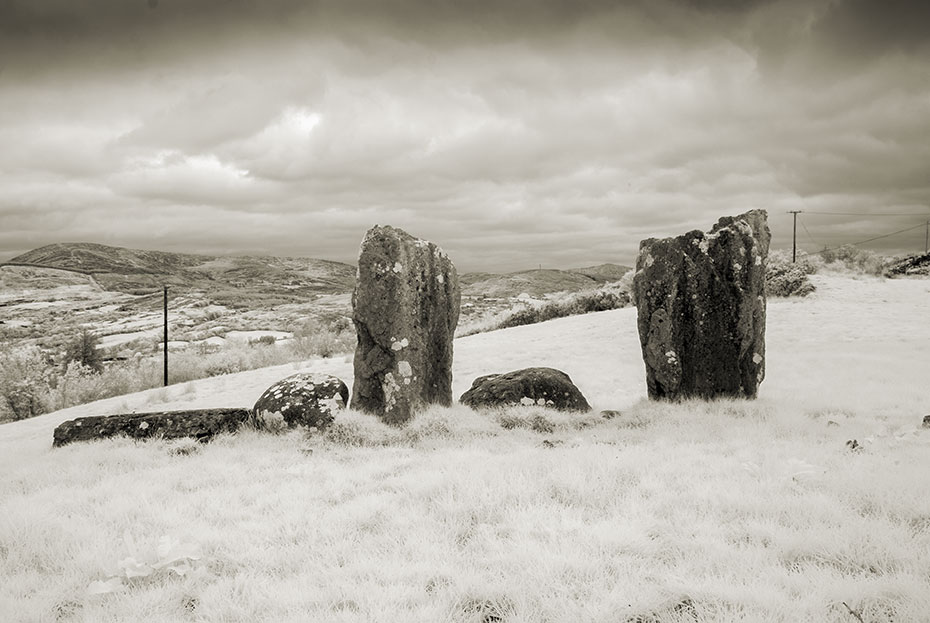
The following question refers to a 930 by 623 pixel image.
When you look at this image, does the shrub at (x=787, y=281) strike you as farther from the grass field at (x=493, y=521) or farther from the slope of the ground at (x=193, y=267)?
the slope of the ground at (x=193, y=267)

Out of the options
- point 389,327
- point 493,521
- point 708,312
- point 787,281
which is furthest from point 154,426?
point 787,281

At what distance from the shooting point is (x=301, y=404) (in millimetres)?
9344

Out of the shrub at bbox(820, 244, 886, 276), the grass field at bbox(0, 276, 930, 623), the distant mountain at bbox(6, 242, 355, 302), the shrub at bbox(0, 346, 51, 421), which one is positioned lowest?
the shrub at bbox(0, 346, 51, 421)

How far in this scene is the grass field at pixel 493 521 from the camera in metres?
3.54

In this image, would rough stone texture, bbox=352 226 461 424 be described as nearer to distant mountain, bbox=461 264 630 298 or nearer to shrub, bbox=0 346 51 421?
shrub, bbox=0 346 51 421

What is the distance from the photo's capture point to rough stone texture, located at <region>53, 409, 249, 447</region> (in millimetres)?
9125

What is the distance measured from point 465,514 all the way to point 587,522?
1103 mm

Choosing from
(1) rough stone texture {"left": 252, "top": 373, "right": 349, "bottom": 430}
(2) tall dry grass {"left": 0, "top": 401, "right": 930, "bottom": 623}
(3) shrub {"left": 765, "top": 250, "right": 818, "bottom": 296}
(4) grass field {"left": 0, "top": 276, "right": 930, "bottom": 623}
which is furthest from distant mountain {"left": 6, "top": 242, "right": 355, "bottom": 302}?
(2) tall dry grass {"left": 0, "top": 401, "right": 930, "bottom": 623}

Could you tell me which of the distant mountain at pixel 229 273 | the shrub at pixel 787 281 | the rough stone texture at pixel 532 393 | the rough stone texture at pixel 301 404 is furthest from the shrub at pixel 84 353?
the distant mountain at pixel 229 273

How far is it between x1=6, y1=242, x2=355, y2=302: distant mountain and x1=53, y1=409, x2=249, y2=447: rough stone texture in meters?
121

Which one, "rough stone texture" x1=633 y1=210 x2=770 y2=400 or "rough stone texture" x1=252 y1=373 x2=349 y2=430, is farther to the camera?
"rough stone texture" x1=633 y1=210 x2=770 y2=400

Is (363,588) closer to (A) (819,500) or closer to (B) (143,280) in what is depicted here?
(A) (819,500)

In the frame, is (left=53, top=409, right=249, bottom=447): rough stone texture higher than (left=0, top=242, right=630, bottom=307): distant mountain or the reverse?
the reverse

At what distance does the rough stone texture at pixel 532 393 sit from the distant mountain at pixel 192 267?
120169 mm
